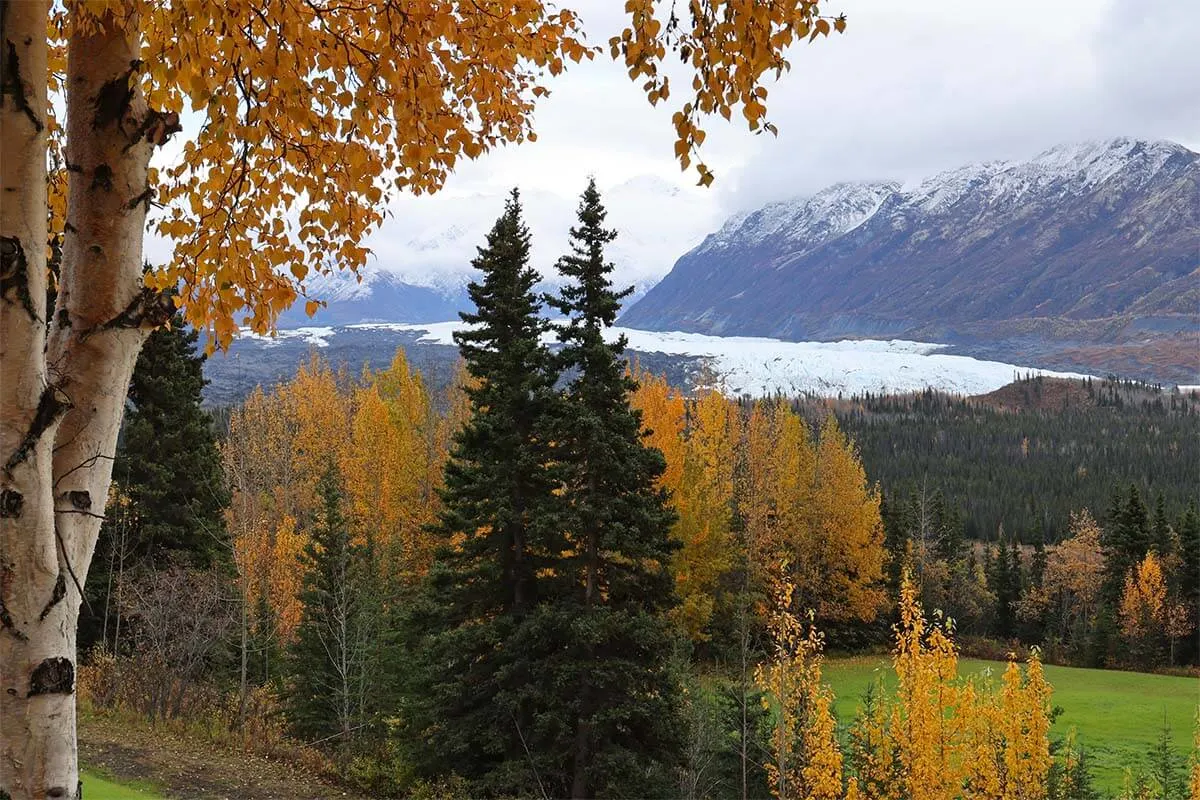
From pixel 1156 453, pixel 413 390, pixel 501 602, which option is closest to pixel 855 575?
pixel 413 390

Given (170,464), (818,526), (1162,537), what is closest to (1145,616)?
(1162,537)

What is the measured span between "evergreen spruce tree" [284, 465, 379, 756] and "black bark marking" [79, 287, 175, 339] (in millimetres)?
15015

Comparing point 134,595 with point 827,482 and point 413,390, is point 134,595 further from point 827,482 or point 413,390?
point 827,482

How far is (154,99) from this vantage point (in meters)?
2.96

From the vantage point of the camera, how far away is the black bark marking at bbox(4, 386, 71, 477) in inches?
82.1

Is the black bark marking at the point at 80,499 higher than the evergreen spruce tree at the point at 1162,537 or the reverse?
higher

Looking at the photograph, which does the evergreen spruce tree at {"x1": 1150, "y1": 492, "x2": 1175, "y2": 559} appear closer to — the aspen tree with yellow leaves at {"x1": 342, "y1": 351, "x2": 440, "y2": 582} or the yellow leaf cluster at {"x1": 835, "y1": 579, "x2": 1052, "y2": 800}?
the aspen tree with yellow leaves at {"x1": 342, "y1": 351, "x2": 440, "y2": 582}

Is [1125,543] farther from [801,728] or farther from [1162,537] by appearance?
[801,728]

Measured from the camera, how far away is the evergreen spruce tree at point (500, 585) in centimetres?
1294

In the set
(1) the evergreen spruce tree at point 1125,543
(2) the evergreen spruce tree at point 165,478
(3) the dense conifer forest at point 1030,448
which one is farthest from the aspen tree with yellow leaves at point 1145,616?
(2) the evergreen spruce tree at point 165,478

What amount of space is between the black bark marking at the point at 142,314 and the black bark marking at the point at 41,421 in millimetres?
333

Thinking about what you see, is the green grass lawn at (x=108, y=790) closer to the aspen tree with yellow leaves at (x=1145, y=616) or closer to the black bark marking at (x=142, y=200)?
the black bark marking at (x=142, y=200)

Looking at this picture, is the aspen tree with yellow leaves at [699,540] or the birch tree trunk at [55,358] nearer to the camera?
the birch tree trunk at [55,358]

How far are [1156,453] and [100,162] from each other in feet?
435
